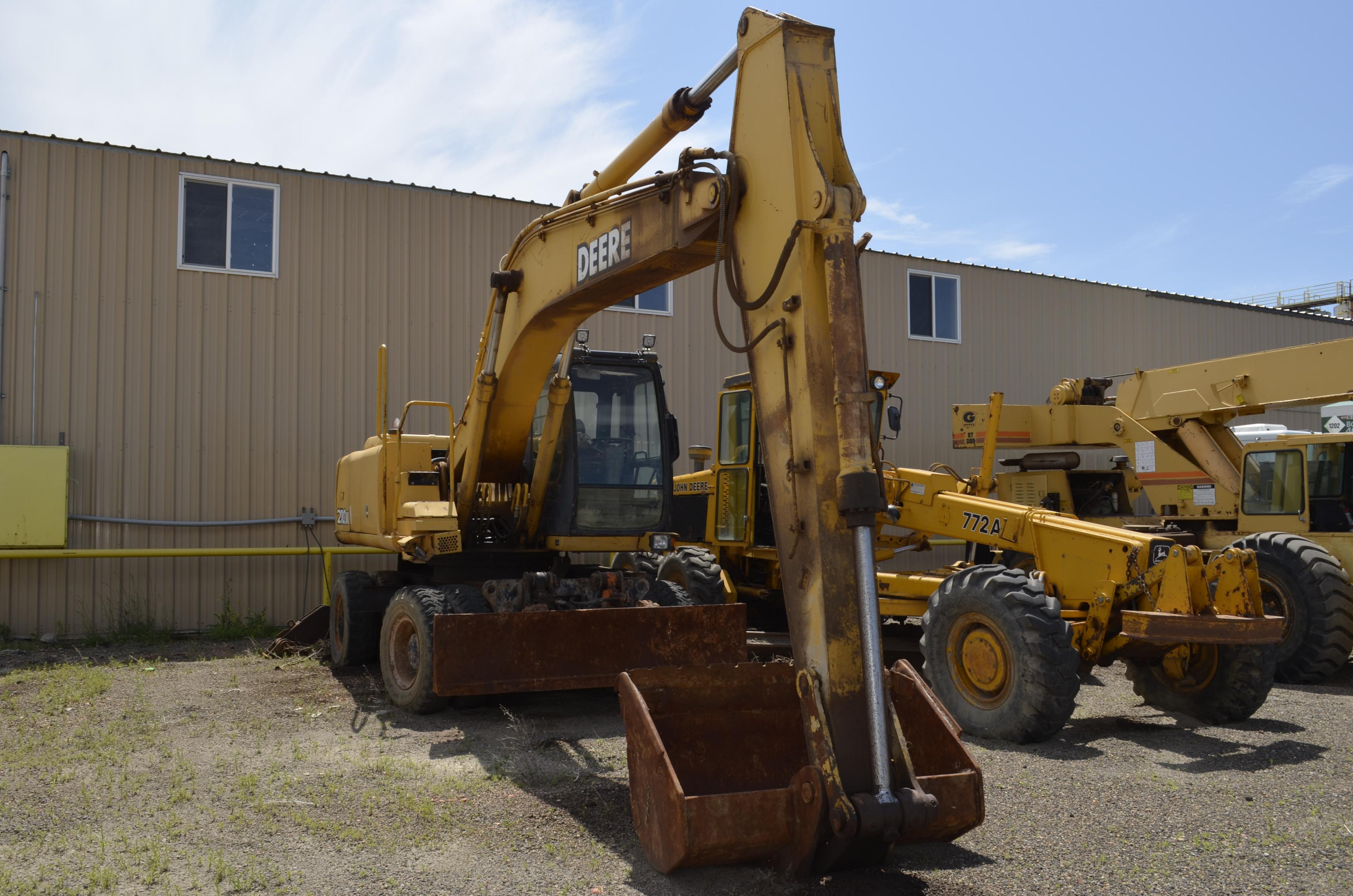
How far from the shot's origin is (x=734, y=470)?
10.9 metres

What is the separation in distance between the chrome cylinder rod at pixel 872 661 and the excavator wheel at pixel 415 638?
4.33 meters

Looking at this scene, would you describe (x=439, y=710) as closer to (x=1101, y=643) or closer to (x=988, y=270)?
(x=1101, y=643)

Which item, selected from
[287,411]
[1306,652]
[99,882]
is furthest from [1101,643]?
[287,411]

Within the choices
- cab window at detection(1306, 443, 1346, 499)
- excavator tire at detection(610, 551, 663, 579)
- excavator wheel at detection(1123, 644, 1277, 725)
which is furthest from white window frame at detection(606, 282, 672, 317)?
excavator wheel at detection(1123, 644, 1277, 725)

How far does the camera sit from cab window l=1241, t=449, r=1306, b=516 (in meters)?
11.2

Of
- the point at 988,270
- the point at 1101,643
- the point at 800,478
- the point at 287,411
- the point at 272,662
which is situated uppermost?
the point at 988,270

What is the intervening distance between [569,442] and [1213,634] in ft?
15.6

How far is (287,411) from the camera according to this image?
41.5 ft

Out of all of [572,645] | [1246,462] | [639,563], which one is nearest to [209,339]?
[639,563]

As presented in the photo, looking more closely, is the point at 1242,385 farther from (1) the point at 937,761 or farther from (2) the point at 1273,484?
(1) the point at 937,761

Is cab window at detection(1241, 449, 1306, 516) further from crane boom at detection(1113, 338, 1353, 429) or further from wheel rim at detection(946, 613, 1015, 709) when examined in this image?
wheel rim at detection(946, 613, 1015, 709)

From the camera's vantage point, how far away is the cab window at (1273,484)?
11.2 metres

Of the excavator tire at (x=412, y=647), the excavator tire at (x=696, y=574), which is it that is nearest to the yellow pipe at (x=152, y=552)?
the excavator tire at (x=412, y=647)

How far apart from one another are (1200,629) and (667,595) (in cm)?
387
